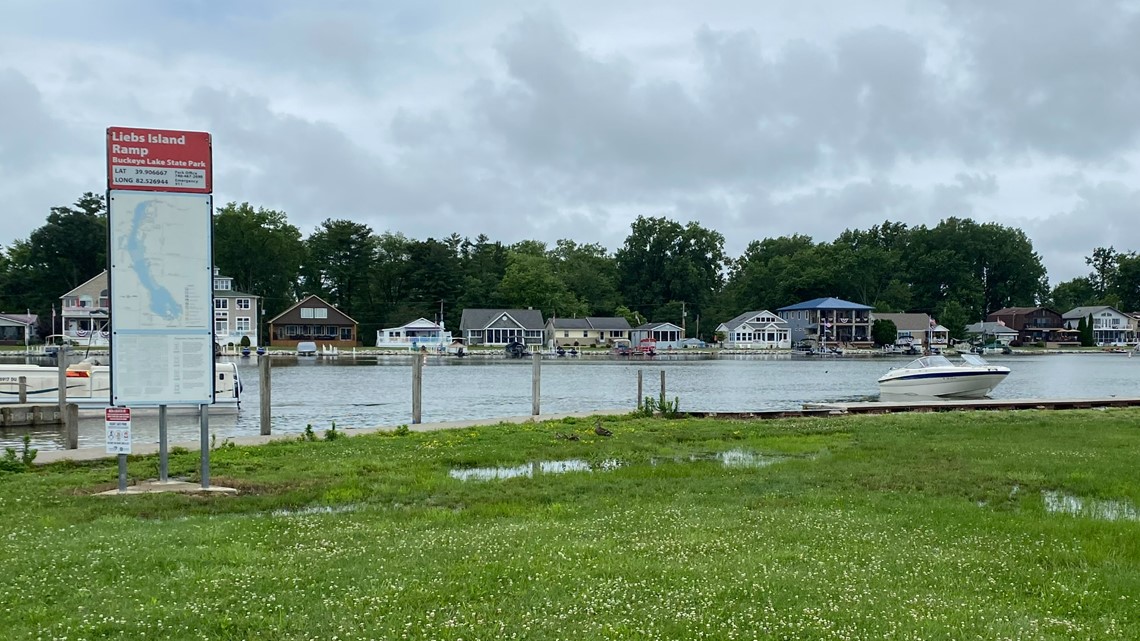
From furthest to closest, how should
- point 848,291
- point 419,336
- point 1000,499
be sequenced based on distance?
1. point 848,291
2. point 419,336
3. point 1000,499

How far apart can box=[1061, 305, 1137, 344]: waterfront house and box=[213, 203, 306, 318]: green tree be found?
13826cm

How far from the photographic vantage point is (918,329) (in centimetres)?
14612

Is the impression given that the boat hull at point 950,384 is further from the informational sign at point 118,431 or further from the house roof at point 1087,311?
the house roof at point 1087,311

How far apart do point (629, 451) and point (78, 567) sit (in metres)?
11.7

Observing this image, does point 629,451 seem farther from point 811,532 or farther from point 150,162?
point 150,162

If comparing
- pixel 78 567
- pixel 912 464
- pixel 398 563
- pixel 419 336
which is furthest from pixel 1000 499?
pixel 419 336

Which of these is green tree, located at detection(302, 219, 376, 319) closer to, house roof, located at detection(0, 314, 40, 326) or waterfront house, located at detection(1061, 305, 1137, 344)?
house roof, located at detection(0, 314, 40, 326)

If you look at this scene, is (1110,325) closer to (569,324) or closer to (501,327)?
(569,324)

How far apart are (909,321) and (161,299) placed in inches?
5881

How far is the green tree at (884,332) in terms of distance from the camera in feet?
451

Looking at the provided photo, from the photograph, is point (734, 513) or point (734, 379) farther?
point (734, 379)

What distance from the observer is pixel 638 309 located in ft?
517

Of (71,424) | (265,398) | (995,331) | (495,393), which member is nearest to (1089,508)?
(71,424)

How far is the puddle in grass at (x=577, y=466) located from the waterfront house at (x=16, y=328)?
112m
